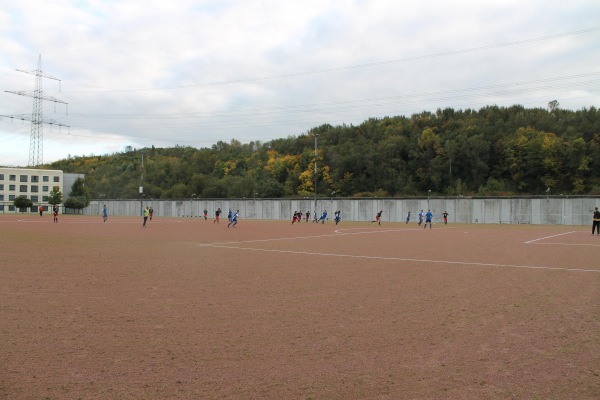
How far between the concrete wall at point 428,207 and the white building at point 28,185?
33741 mm

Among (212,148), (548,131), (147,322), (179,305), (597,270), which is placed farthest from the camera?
(212,148)

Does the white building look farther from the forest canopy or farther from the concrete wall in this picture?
the concrete wall

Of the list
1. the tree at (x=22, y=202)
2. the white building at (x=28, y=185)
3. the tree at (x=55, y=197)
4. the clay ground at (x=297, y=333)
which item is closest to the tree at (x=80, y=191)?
the tree at (x=55, y=197)

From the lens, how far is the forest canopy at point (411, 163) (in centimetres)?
8250

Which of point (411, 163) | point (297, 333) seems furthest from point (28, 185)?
point (297, 333)

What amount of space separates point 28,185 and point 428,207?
280 feet

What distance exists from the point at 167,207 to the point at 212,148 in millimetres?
50981

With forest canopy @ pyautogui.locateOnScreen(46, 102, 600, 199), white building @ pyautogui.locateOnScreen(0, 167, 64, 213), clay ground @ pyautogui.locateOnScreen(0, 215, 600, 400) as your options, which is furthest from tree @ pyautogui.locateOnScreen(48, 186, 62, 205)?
clay ground @ pyautogui.locateOnScreen(0, 215, 600, 400)

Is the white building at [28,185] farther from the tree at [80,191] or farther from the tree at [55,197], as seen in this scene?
the tree at [55,197]

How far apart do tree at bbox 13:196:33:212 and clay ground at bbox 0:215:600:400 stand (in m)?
95.5

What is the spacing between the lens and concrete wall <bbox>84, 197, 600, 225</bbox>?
5519 cm

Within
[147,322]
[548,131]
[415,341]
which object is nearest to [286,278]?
[147,322]

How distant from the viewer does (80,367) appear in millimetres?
5117

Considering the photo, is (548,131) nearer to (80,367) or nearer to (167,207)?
(167,207)
